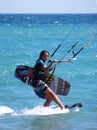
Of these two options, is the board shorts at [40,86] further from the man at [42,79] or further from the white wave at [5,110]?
the white wave at [5,110]

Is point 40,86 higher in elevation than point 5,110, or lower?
higher

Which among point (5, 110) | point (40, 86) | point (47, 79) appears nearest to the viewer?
point (40, 86)

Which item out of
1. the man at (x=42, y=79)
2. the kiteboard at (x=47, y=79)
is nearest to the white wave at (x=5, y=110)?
the kiteboard at (x=47, y=79)

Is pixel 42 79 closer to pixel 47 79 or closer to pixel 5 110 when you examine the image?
pixel 47 79

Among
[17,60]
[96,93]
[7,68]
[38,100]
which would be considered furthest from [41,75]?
[17,60]

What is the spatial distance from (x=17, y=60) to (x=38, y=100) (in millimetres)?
12438

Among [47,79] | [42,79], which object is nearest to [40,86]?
[42,79]

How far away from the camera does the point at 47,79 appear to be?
1284cm

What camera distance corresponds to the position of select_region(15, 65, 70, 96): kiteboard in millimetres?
12759

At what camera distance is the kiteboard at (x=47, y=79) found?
41.9 ft

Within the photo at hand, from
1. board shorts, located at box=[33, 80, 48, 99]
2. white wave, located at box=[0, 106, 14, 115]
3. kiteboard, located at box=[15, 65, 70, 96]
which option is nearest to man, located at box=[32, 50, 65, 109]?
board shorts, located at box=[33, 80, 48, 99]

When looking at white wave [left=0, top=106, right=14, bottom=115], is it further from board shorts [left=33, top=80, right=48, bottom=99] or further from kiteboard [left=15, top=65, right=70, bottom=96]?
board shorts [left=33, top=80, right=48, bottom=99]

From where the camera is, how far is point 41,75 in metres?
12.6

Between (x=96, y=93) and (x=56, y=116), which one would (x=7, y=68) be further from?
(x=56, y=116)
